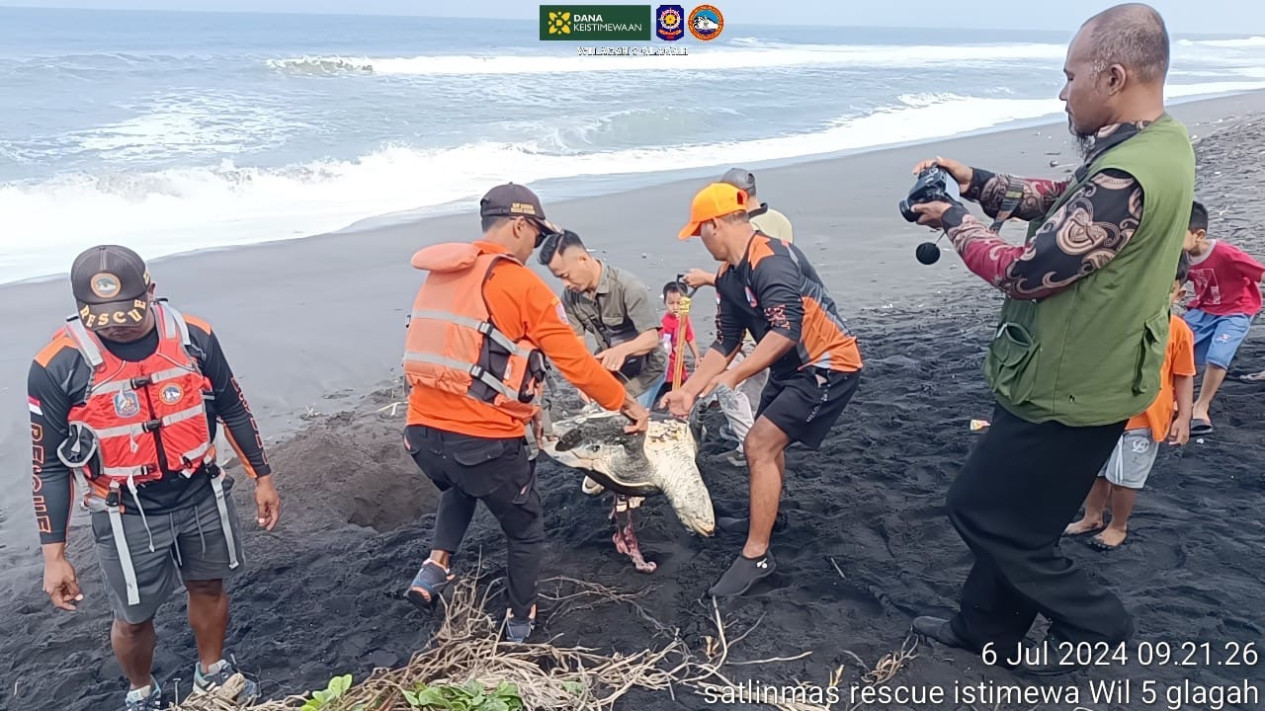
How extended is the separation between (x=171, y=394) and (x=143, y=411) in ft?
0.36

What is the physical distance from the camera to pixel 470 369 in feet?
11.1

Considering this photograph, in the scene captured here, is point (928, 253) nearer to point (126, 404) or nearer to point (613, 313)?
point (613, 313)

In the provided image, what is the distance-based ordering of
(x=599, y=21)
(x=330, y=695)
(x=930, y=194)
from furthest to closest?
1. (x=599, y=21)
2. (x=330, y=695)
3. (x=930, y=194)

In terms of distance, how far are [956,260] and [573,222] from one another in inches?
203

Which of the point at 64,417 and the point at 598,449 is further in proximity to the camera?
the point at 598,449

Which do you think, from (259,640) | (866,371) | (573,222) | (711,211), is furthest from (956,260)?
(259,640)

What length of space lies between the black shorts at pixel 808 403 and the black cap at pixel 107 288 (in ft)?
8.92

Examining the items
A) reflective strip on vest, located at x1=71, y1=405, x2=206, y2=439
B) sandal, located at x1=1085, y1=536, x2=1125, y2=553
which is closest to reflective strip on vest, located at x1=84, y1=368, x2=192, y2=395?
reflective strip on vest, located at x1=71, y1=405, x2=206, y2=439

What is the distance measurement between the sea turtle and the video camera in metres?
1.57

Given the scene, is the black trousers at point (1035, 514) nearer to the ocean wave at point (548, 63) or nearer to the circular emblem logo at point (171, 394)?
the circular emblem logo at point (171, 394)

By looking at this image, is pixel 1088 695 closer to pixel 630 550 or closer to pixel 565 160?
pixel 630 550

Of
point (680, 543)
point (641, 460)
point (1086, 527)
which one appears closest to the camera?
point (641, 460)

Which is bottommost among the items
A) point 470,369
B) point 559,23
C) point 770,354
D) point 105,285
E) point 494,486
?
point 494,486

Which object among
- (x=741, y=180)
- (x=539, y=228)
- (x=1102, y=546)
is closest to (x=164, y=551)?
(x=539, y=228)
